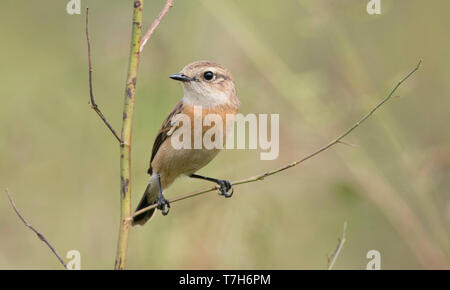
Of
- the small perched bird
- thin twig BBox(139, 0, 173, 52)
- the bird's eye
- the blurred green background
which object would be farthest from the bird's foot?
thin twig BBox(139, 0, 173, 52)

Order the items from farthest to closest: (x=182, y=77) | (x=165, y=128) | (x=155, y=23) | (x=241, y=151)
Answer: (x=241, y=151) < (x=165, y=128) < (x=182, y=77) < (x=155, y=23)

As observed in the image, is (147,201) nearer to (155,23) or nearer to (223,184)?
Answer: (223,184)

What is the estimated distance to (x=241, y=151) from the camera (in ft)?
20.9

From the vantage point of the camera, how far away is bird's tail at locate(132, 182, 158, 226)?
234 inches

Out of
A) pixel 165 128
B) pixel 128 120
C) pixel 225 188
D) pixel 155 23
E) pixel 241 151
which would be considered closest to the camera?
pixel 128 120

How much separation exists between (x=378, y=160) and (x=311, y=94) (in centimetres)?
128

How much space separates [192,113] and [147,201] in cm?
121

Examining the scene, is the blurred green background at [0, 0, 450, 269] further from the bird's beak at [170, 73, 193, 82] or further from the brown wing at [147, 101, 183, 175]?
the bird's beak at [170, 73, 193, 82]

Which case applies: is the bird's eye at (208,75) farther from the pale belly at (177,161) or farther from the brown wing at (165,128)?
the pale belly at (177,161)

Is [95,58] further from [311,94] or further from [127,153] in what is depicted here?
[127,153]

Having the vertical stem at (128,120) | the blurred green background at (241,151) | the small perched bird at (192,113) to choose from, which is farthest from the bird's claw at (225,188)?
the vertical stem at (128,120)

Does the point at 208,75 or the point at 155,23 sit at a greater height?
the point at 208,75

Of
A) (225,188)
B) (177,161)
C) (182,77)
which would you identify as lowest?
(225,188)

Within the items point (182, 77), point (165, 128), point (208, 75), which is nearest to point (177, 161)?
point (165, 128)
